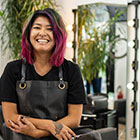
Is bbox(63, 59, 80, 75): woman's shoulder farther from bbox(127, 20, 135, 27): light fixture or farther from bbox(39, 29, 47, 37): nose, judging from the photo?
bbox(127, 20, 135, 27): light fixture

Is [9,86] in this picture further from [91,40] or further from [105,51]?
Answer: [105,51]

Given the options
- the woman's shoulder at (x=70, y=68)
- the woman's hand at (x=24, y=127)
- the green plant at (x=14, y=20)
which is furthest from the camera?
the green plant at (x=14, y=20)

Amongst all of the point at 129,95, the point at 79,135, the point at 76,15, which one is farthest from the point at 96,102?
the point at 79,135

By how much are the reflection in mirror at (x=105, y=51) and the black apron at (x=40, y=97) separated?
2.07 meters

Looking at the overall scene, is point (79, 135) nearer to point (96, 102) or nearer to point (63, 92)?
point (63, 92)

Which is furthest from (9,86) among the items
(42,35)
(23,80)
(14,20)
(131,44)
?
(14,20)

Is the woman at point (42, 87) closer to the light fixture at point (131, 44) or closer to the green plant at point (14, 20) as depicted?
the light fixture at point (131, 44)

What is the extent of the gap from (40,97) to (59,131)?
216 mm

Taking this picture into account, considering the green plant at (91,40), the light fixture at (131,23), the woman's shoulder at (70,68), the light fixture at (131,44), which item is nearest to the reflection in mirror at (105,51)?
the green plant at (91,40)

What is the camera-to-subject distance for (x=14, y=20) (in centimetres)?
392

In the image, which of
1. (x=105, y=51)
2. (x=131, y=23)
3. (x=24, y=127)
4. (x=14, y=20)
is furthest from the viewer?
(x=105, y=51)

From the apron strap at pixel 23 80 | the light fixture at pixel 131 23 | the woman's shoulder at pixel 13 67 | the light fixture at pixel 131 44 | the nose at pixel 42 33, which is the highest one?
the light fixture at pixel 131 23

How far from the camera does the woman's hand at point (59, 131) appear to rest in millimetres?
1444

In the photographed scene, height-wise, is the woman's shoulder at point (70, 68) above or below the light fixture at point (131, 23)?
below
